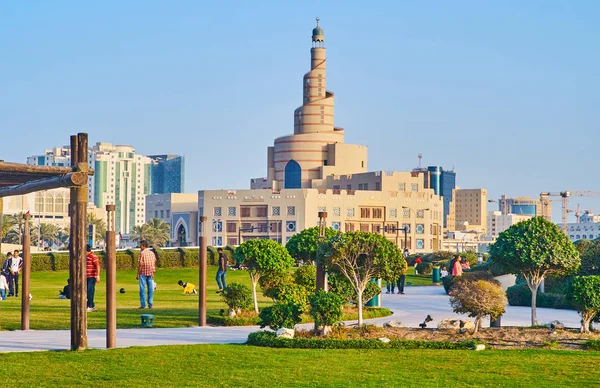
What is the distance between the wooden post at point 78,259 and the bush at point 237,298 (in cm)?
695

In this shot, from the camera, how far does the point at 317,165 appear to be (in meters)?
150

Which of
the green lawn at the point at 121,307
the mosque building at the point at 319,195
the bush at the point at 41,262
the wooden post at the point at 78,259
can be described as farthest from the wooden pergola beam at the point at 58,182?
the mosque building at the point at 319,195

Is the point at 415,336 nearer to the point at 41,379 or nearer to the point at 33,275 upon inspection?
the point at 41,379

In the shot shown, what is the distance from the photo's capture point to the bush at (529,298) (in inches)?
1141

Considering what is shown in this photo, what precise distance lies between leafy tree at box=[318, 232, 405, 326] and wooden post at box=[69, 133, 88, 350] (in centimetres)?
582

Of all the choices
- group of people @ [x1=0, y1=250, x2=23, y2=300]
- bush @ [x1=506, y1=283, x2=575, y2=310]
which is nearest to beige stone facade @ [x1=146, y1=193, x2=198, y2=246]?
group of people @ [x1=0, y1=250, x2=23, y2=300]

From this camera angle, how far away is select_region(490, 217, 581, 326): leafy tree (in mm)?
21203

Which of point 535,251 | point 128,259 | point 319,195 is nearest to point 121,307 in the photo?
point 535,251

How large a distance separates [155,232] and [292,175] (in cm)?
2155

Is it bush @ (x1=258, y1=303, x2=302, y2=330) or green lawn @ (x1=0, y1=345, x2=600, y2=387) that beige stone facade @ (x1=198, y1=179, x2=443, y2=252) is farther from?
green lawn @ (x1=0, y1=345, x2=600, y2=387)

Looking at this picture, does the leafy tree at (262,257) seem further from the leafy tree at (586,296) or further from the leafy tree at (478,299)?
the leafy tree at (586,296)

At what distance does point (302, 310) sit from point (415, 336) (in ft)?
7.04

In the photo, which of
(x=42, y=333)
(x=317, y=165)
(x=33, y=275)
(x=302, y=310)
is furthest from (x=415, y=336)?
(x=317, y=165)

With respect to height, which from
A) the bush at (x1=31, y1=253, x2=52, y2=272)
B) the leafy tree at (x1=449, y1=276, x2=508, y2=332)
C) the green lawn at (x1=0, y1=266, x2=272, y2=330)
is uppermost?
the leafy tree at (x1=449, y1=276, x2=508, y2=332)
